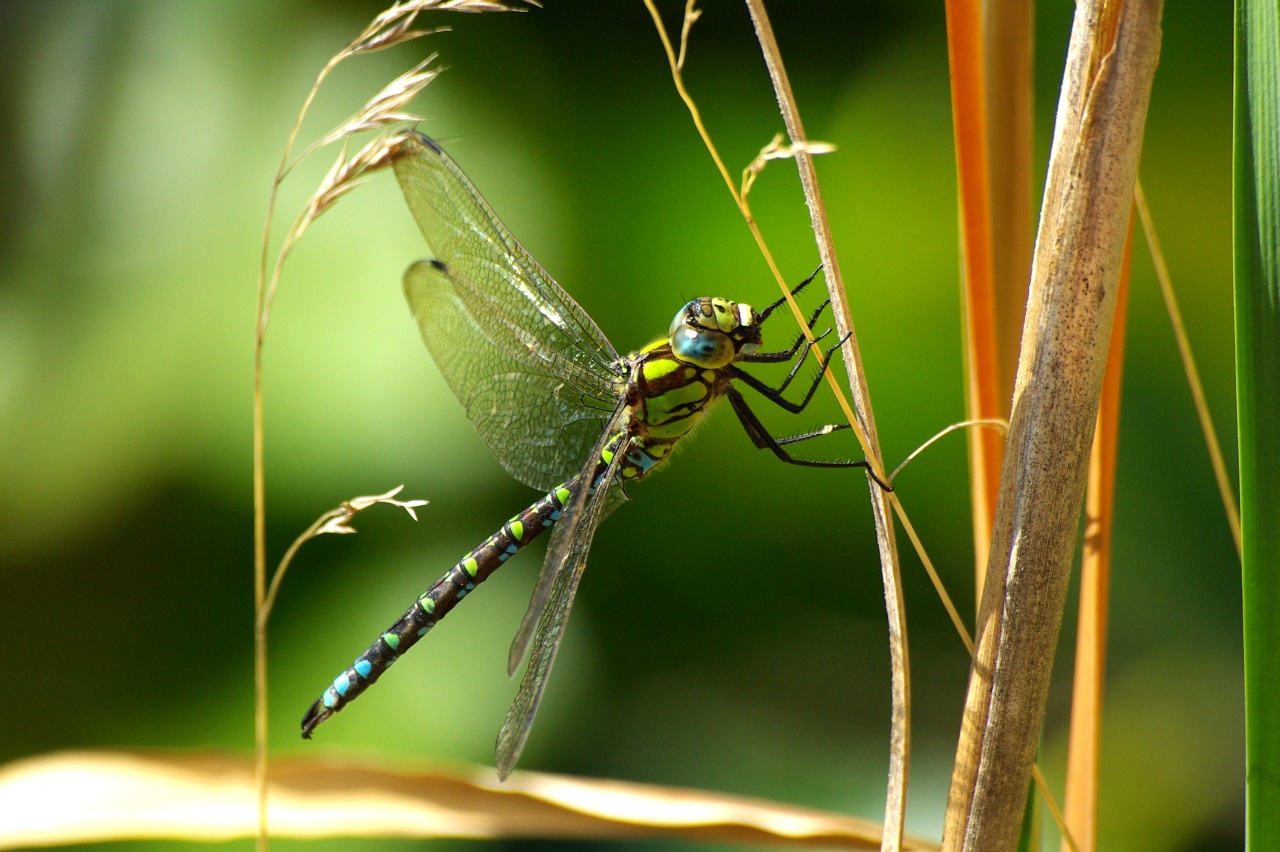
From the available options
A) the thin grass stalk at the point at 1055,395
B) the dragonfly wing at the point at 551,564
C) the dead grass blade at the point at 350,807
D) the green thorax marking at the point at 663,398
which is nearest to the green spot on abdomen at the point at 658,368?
the green thorax marking at the point at 663,398

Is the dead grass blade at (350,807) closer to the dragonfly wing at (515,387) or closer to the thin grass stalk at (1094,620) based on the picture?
the thin grass stalk at (1094,620)

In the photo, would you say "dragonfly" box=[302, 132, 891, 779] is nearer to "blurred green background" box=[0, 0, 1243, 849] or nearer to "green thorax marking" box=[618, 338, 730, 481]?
"green thorax marking" box=[618, 338, 730, 481]

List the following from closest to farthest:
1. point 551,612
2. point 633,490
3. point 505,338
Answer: point 551,612, point 505,338, point 633,490

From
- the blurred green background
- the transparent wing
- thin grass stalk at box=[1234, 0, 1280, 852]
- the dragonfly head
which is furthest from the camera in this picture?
the blurred green background

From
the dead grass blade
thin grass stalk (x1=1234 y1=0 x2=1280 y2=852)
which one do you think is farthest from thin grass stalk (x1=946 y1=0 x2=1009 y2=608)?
the dead grass blade

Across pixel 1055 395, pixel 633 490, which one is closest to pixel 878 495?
pixel 1055 395

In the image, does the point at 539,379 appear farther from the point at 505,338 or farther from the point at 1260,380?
the point at 1260,380

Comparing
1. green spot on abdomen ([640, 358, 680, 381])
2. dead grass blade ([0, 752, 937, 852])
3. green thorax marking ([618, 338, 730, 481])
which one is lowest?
dead grass blade ([0, 752, 937, 852])
